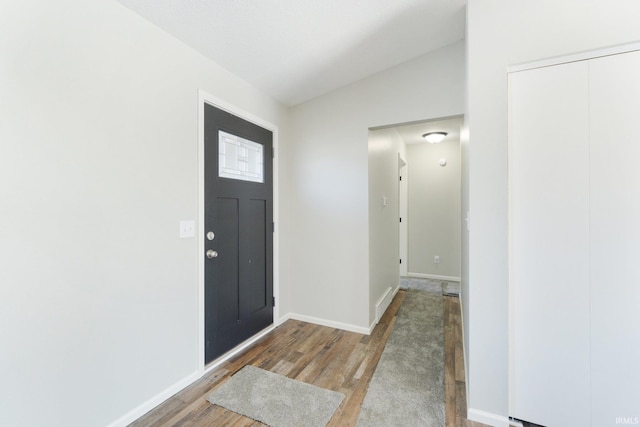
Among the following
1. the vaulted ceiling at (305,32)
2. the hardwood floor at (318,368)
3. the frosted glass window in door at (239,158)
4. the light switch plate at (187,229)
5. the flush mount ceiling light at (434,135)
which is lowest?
the hardwood floor at (318,368)

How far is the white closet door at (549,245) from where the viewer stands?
1.50 metres

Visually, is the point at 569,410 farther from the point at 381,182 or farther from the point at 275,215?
the point at 275,215

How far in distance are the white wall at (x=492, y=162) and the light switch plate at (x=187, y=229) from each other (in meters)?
1.92

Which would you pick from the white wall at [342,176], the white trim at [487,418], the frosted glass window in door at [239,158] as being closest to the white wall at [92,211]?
the frosted glass window in door at [239,158]

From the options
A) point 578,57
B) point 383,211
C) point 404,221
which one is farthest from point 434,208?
point 578,57

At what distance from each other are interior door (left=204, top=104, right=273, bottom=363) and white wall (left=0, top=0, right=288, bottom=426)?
0.17 m

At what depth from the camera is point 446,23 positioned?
→ 6.77 ft

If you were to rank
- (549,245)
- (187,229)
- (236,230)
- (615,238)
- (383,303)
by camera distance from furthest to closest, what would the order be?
(383,303) → (236,230) → (187,229) → (549,245) → (615,238)

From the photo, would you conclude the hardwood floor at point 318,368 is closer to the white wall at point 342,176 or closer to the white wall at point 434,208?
the white wall at point 342,176

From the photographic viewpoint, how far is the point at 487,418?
5.34 ft

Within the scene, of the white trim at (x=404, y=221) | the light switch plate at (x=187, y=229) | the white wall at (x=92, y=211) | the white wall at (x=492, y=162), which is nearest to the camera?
the white wall at (x=92, y=211)

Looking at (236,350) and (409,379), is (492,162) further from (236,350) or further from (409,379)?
(236,350)

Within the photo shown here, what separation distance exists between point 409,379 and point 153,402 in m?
1.78

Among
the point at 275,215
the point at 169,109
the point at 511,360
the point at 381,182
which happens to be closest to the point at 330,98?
the point at 381,182
